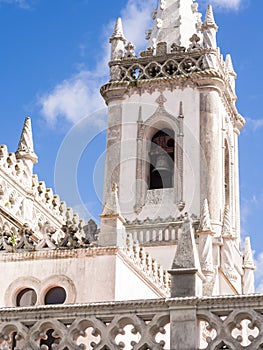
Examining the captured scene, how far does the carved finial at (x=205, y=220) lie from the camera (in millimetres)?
25109

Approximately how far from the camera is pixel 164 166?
28.2m

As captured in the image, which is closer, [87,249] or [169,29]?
[87,249]

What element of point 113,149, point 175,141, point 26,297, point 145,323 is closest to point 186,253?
point 145,323

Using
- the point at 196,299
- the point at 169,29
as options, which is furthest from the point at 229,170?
the point at 196,299

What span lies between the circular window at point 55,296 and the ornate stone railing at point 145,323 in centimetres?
736

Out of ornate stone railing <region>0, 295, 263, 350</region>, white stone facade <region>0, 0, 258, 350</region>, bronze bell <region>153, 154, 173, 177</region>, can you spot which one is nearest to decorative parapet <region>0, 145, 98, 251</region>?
white stone facade <region>0, 0, 258, 350</region>

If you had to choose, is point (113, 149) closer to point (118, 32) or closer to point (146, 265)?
point (118, 32)

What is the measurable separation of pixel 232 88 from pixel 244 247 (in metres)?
6.81

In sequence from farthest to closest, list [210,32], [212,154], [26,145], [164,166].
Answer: [210,32]
[164,166]
[212,154]
[26,145]

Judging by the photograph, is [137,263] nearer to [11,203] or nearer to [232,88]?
[11,203]

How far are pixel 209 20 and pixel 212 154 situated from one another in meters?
5.91

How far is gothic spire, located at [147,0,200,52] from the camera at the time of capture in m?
30.5

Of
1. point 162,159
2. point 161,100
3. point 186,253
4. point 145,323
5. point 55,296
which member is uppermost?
point 161,100

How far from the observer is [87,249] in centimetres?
1619
